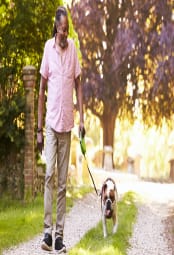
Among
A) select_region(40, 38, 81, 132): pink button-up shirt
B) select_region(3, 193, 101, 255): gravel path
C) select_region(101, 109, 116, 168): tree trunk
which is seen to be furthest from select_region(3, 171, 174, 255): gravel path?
select_region(101, 109, 116, 168): tree trunk

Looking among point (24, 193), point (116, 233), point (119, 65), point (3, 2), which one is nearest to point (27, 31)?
point (3, 2)

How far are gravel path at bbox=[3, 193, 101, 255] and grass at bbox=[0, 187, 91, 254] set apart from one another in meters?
0.17

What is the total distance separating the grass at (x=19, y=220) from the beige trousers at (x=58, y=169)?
1.41m

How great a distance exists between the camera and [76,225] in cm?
1063

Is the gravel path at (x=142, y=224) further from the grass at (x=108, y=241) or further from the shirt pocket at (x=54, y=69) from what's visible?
the shirt pocket at (x=54, y=69)

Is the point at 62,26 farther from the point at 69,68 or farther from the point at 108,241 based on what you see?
the point at 108,241

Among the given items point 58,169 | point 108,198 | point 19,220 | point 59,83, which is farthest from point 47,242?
point 19,220

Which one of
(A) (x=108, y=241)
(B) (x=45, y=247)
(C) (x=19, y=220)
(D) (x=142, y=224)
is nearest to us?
(B) (x=45, y=247)

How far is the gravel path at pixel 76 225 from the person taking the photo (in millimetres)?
7888

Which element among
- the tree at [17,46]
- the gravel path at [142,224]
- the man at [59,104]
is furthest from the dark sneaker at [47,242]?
the tree at [17,46]

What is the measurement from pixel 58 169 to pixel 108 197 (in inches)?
73.9

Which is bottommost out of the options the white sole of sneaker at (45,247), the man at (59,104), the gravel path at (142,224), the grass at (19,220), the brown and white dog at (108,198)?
the gravel path at (142,224)

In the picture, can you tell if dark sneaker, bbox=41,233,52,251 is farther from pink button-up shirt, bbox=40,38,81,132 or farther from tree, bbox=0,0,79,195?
tree, bbox=0,0,79,195

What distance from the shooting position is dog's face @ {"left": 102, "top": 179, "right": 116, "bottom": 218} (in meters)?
8.53
